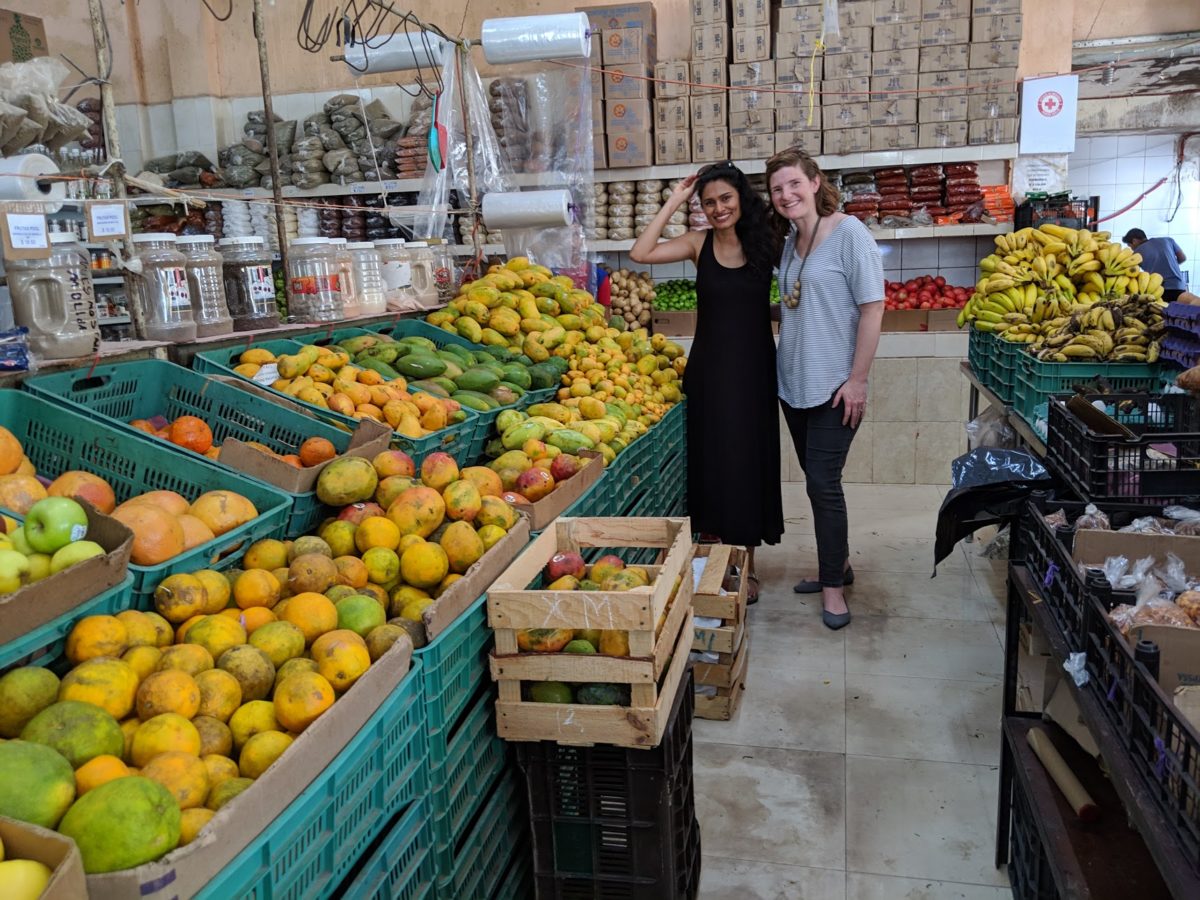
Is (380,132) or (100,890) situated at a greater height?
(380,132)

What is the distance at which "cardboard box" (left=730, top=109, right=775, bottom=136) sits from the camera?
20.9 feet

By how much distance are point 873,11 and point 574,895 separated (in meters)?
5.78

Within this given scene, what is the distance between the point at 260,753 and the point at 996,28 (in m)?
6.26

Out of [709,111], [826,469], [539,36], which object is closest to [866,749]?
[826,469]

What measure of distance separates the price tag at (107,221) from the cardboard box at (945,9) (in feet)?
17.4

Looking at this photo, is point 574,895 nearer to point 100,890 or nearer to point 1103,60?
point 100,890

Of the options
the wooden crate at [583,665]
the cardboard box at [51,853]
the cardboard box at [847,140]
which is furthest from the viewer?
the cardboard box at [847,140]

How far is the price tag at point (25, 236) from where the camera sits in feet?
6.65

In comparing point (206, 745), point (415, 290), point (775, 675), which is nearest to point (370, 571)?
point (206, 745)

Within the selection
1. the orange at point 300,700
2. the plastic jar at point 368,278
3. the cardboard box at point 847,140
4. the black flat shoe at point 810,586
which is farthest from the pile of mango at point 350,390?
the cardboard box at point 847,140

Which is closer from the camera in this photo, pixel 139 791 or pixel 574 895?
pixel 139 791

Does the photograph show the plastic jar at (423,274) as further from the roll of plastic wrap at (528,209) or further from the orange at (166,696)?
the orange at (166,696)

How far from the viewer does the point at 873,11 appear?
6.11 metres

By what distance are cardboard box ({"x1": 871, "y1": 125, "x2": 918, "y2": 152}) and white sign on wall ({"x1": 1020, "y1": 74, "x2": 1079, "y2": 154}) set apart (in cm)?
71
